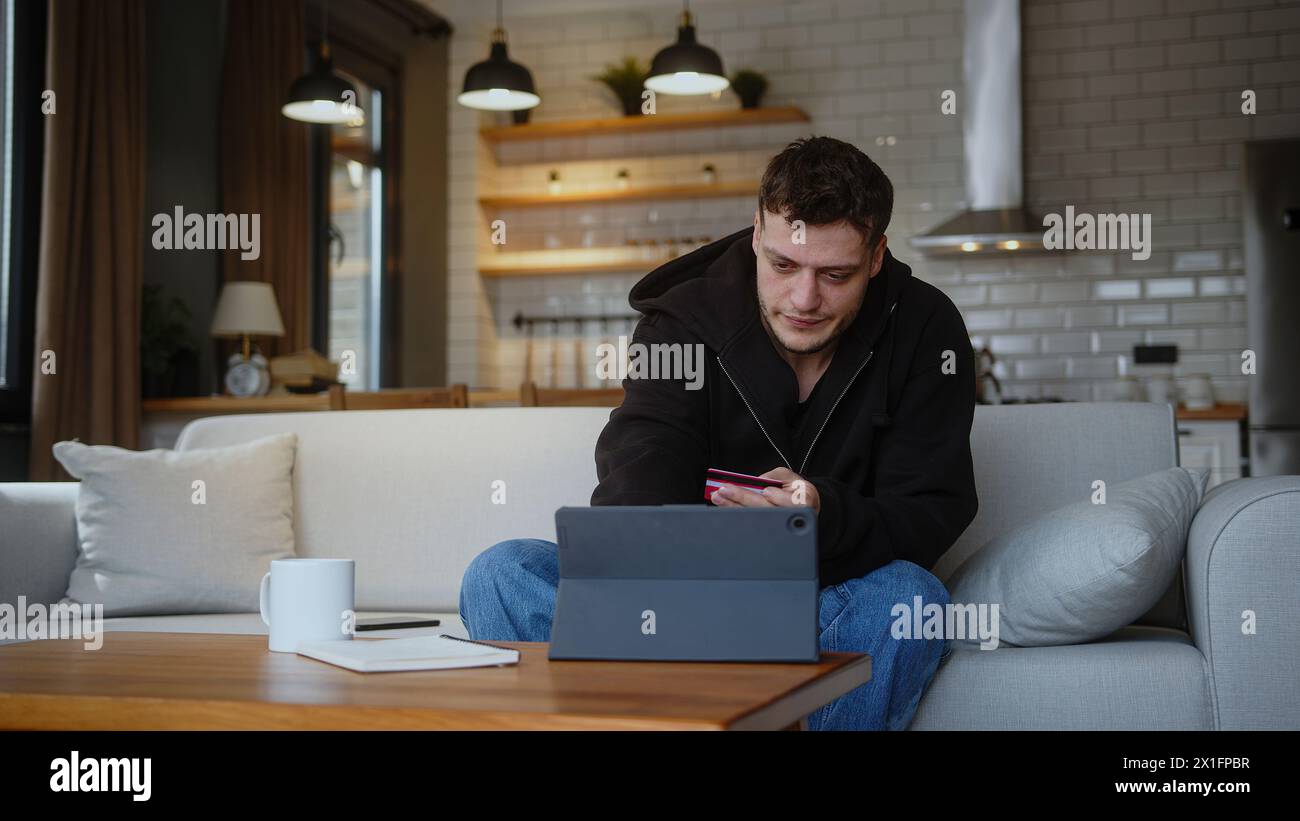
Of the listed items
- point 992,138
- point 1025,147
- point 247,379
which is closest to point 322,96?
point 247,379

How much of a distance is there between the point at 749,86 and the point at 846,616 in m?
4.69

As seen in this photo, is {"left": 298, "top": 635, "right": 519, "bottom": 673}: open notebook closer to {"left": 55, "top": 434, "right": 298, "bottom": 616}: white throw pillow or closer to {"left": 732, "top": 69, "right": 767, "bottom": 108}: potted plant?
{"left": 55, "top": 434, "right": 298, "bottom": 616}: white throw pillow

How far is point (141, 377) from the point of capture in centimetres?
462

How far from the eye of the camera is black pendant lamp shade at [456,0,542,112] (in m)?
5.02

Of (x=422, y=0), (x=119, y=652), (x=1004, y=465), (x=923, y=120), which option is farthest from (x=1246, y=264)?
(x=119, y=652)

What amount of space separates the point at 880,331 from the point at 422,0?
4.95 m

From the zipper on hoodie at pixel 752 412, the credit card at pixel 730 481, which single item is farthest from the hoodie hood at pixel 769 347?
the credit card at pixel 730 481

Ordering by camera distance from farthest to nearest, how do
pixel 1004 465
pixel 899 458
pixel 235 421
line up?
pixel 235 421 < pixel 1004 465 < pixel 899 458

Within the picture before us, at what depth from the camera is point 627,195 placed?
20.8 feet

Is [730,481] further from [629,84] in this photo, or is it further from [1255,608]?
[629,84]

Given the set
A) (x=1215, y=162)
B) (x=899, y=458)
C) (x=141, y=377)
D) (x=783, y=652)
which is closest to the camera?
(x=783, y=652)

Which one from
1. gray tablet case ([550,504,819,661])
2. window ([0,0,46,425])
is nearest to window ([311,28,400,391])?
window ([0,0,46,425])

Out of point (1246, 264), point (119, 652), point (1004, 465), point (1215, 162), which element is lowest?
point (119, 652)
